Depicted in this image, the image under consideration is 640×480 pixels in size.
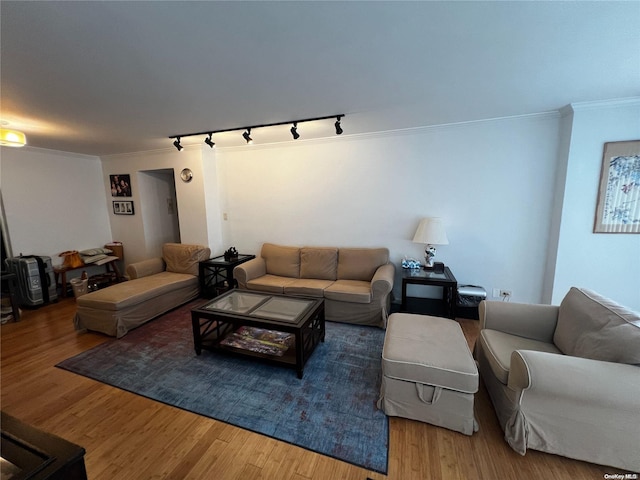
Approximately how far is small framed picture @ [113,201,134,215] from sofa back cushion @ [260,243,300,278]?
9.67 feet

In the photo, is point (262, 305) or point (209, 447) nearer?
point (209, 447)

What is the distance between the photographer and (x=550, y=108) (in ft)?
8.71

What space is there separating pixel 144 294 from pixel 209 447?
2.17 m

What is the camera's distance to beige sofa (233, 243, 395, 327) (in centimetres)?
299

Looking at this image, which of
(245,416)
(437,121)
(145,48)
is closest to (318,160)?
(437,121)

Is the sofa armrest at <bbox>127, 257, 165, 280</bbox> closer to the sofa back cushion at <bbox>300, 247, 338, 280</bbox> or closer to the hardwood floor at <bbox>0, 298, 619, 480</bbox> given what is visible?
the hardwood floor at <bbox>0, 298, 619, 480</bbox>

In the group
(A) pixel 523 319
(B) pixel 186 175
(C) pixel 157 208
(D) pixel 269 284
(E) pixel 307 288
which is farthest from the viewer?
(C) pixel 157 208

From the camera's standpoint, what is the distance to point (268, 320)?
226cm

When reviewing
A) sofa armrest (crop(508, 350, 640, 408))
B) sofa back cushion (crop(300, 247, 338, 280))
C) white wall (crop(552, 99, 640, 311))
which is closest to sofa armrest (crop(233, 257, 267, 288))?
sofa back cushion (crop(300, 247, 338, 280))

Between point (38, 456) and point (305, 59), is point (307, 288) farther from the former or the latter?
point (38, 456)

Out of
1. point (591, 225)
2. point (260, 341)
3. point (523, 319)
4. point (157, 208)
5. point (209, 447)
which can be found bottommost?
point (209, 447)

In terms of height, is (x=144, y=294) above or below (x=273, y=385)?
above

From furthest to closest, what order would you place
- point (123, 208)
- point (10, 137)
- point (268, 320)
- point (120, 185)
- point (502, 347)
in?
1. point (123, 208)
2. point (120, 185)
3. point (10, 137)
4. point (268, 320)
5. point (502, 347)

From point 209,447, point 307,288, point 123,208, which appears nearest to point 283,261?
point 307,288
